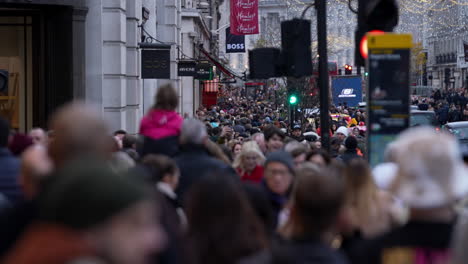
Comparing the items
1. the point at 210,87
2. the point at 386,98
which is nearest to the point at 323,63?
the point at 386,98

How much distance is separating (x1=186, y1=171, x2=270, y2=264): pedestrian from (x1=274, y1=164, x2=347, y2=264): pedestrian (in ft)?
1.37

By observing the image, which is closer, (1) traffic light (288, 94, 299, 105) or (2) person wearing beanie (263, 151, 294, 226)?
(2) person wearing beanie (263, 151, 294, 226)

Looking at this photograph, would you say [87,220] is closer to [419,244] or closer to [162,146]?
[419,244]

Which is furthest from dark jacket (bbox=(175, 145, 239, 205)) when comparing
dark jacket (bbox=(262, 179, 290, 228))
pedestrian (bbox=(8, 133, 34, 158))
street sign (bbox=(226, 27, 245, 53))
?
street sign (bbox=(226, 27, 245, 53))

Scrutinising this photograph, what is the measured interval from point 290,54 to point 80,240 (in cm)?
1082

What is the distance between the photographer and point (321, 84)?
12.4m

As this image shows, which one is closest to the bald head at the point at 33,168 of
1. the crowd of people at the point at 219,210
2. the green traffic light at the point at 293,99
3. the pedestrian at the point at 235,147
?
the crowd of people at the point at 219,210

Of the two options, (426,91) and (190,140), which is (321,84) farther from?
(426,91)

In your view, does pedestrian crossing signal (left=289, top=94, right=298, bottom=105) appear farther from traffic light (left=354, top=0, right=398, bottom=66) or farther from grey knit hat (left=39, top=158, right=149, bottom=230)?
grey knit hat (left=39, top=158, right=149, bottom=230)

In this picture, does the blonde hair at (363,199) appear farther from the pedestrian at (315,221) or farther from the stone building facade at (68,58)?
the stone building facade at (68,58)

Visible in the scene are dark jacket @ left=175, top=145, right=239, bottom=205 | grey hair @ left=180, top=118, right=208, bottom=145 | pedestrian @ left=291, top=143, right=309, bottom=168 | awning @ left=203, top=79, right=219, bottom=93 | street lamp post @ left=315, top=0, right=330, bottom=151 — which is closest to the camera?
dark jacket @ left=175, top=145, right=239, bottom=205

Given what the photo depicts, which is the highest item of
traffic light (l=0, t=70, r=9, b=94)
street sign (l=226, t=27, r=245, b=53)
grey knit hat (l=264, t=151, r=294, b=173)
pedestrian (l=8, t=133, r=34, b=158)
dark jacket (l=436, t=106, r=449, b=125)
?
street sign (l=226, t=27, r=245, b=53)

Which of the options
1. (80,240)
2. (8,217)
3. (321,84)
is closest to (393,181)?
(8,217)

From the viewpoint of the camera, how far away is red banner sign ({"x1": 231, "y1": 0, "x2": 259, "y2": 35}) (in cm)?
3672
